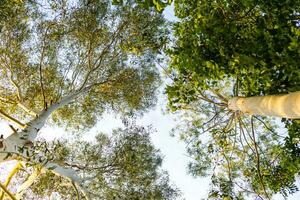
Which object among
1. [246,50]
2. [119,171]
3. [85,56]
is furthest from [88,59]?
[246,50]

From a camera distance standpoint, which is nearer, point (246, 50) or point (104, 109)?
point (246, 50)

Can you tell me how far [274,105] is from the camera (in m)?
5.99

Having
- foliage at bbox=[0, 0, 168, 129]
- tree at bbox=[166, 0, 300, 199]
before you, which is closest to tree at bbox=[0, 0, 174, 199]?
foliage at bbox=[0, 0, 168, 129]

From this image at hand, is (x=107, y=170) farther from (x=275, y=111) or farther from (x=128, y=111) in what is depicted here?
(x=275, y=111)

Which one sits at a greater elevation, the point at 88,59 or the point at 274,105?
the point at 88,59

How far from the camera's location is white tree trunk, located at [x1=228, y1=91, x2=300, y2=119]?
5.34 metres

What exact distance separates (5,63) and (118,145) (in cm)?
555

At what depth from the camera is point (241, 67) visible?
21.5ft

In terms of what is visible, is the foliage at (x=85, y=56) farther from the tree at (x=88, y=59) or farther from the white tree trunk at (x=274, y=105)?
the white tree trunk at (x=274, y=105)

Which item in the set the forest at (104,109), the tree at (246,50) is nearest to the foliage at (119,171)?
the forest at (104,109)

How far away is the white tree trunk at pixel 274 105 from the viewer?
5.34 meters

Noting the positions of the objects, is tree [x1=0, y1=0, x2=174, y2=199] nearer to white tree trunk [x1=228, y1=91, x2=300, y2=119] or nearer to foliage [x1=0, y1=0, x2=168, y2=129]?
foliage [x1=0, y1=0, x2=168, y2=129]

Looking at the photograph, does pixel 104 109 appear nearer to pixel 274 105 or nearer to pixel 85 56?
pixel 85 56

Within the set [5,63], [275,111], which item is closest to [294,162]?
[275,111]
